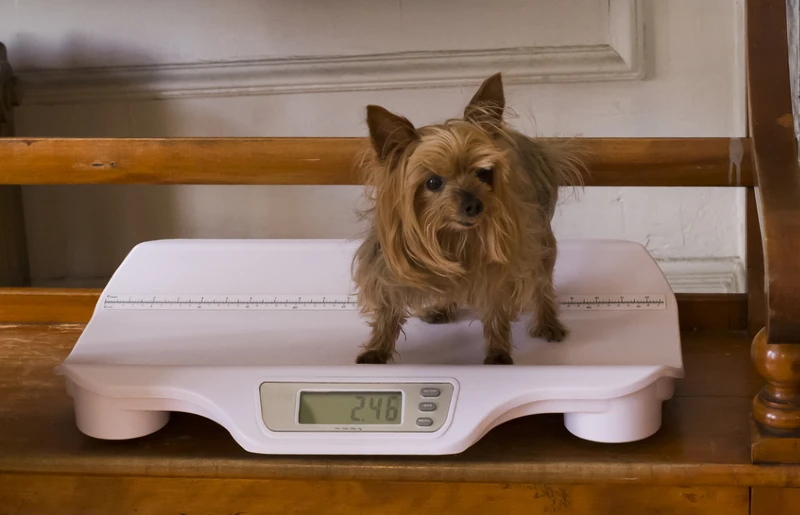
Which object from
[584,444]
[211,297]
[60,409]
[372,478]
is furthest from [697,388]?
[60,409]

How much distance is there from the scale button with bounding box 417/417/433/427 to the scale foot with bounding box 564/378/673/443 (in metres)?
0.12

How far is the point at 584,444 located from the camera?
0.71 meters

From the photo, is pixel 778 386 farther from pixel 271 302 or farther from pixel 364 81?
pixel 364 81

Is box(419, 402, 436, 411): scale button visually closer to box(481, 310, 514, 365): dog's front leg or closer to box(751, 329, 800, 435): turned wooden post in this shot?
box(481, 310, 514, 365): dog's front leg

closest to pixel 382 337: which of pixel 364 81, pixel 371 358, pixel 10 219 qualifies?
pixel 371 358

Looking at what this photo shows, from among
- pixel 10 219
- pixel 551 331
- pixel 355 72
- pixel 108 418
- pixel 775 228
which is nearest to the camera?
pixel 775 228

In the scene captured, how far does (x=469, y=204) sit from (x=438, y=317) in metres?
0.24

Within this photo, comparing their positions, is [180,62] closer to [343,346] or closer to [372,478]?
[343,346]

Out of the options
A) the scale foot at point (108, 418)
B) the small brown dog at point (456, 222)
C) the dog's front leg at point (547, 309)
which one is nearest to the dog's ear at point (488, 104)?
the small brown dog at point (456, 222)

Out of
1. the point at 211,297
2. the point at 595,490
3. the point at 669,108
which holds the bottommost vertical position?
the point at 595,490

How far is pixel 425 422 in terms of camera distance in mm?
674

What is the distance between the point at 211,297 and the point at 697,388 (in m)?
0.51

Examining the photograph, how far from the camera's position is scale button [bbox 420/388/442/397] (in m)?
0.69

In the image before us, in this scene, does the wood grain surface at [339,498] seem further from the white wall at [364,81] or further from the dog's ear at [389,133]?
the white wall at [364,81]
